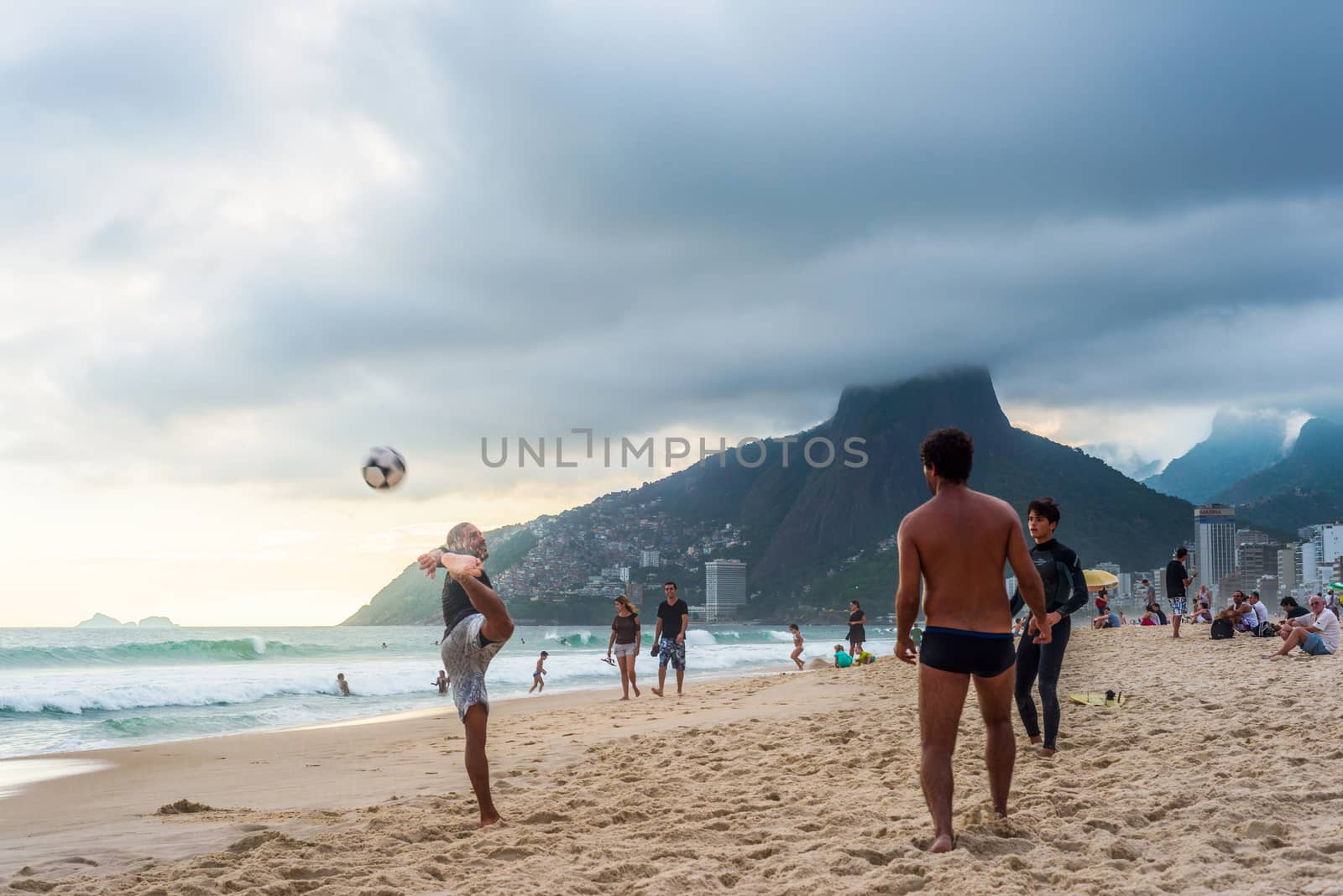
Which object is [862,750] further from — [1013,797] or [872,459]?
[872,459]

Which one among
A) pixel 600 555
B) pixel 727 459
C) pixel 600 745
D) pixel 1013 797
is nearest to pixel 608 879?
pixel 1013 797

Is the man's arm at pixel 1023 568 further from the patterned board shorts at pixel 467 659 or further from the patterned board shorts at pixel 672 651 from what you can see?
the patterned board shorts at pixel 672 651

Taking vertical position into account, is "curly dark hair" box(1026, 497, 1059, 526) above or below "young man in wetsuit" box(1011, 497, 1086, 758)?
above

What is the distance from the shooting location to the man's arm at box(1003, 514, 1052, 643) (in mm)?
4430

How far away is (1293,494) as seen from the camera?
485 feet

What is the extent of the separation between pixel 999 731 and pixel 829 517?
9833cm

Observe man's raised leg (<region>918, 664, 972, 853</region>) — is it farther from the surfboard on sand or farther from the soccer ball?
the surfboard on sand

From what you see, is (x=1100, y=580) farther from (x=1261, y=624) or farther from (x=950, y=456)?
(x=950, y=456)

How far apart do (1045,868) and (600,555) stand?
93146 mm

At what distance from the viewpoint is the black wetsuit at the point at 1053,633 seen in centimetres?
671

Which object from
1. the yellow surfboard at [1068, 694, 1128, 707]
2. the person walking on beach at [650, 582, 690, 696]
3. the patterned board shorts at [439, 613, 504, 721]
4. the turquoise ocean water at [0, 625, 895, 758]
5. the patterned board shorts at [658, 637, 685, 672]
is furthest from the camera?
the turquoise ocean water at [0, 625, 895, 758]

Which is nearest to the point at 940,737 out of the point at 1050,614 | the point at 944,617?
the point at 944,617

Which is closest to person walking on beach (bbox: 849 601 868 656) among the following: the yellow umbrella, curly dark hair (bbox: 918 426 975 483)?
the yellow umbrella

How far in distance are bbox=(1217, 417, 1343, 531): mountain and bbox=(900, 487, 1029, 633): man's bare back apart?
→ 143317mm
